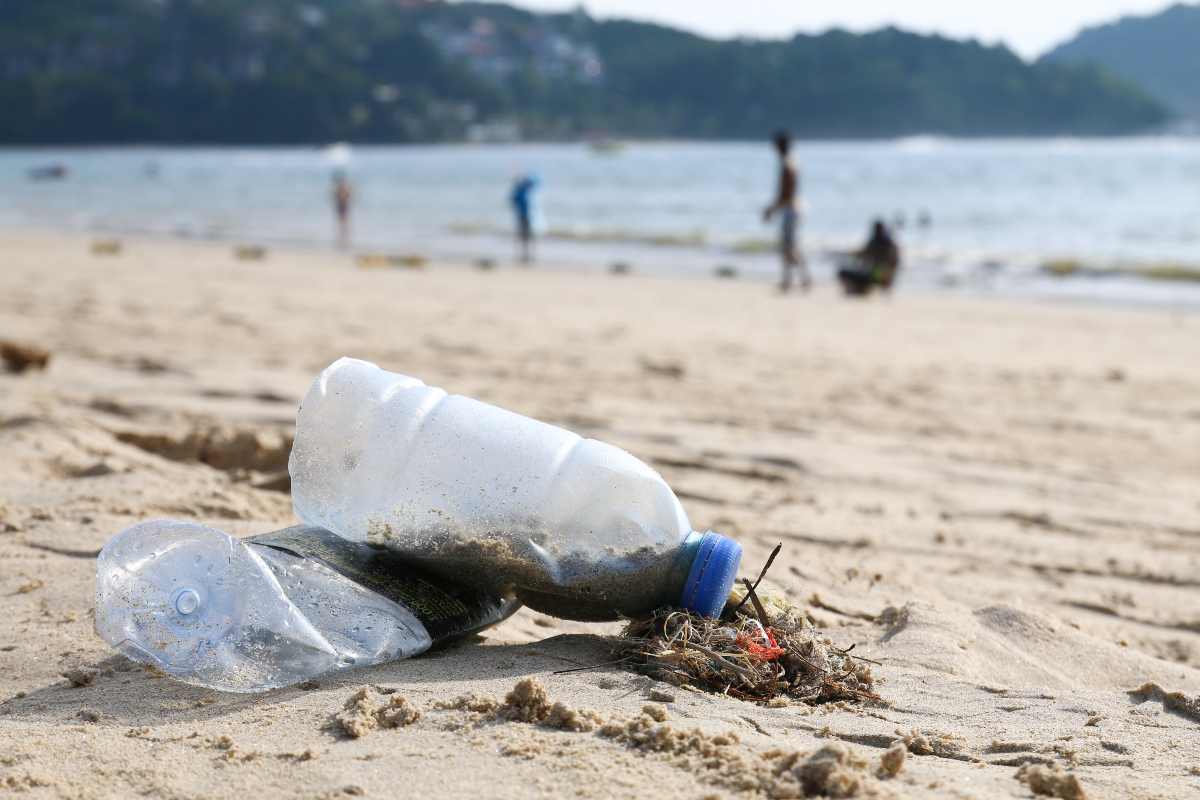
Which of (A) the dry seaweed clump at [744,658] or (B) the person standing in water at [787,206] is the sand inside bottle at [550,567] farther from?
(B) the person standing in water at [787,206]

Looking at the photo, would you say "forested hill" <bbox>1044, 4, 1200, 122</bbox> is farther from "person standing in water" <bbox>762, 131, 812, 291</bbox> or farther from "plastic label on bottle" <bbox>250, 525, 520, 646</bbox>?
"plastic label on bottle" <bbox>250, 525, 520, 646</bbox>

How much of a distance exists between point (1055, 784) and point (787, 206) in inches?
452

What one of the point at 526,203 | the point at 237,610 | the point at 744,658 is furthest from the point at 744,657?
the point at 526,203

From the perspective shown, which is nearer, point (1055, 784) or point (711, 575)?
point (1055, 784)

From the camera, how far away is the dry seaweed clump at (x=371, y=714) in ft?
5.94

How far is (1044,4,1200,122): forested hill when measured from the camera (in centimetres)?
16562

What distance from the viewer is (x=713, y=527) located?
11.6 feet

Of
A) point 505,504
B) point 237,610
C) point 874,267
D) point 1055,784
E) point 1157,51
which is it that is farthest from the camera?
point 1157,51

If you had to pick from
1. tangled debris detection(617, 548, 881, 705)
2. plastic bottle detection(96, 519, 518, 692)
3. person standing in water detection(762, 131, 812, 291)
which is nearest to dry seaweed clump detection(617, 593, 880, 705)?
tangled debris detection(617, 548, 881, 705)

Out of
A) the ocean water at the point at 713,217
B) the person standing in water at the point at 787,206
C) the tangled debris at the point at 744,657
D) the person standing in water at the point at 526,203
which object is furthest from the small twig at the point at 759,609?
the person standing in water at the point at 526,203

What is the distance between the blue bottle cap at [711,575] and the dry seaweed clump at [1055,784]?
59 centimetres

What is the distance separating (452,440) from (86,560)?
3.51ft

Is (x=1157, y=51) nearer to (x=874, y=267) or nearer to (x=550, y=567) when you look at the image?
(x=874, y=267)

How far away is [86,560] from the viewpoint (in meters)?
2.69
